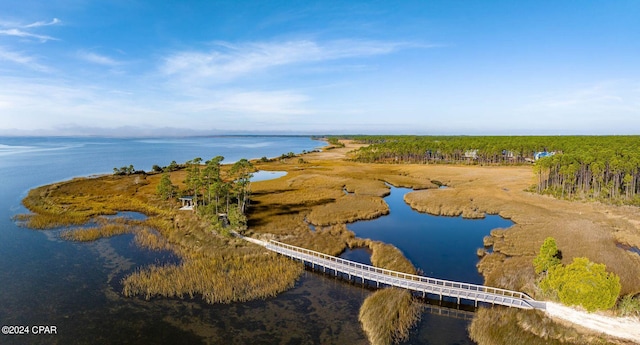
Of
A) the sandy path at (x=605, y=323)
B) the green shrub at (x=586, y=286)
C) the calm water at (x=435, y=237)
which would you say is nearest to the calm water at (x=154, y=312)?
the sandy path at (x=605, y=323)

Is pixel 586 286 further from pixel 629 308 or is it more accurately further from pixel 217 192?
pixel 217 192

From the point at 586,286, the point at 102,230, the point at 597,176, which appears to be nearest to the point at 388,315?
the point at 586,286

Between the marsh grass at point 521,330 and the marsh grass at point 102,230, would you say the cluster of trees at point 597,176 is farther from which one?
the marsh grass at point 102,230

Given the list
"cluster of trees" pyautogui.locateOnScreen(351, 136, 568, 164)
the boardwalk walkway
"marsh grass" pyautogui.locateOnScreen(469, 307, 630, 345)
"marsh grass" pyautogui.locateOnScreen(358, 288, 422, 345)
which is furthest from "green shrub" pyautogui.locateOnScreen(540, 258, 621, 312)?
"cluster of trees" pyautogui.locateOnScreen(351, 136, 568, 164)

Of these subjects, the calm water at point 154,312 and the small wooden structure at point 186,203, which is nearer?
the calm water at point 154,312

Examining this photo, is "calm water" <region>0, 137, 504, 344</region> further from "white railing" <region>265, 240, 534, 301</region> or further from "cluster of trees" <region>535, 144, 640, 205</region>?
"cluster of trees" <region>535, 144, 640, 205</region>

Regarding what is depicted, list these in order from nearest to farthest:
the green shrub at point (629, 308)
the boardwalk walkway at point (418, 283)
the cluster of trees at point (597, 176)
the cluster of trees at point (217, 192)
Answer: the green shrub at point (629, 308)
the boardwalk walkway at point (418, 283)
the cluster of trees at point (217, 192)
the cluster of trees at point (597, 176)

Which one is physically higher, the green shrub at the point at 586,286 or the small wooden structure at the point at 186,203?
the green shrub at the point at 586,286
